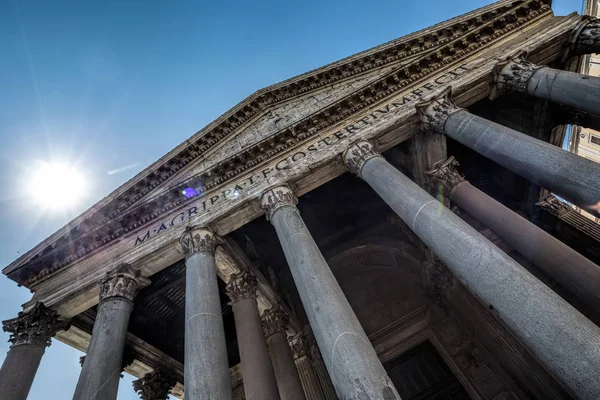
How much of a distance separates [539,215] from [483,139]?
5501mm

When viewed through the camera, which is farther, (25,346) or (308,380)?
(308,380)

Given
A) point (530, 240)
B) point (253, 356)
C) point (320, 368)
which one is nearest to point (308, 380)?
point (320, 368)

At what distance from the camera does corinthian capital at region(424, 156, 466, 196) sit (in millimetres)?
9242

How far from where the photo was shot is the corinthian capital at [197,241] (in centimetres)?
802

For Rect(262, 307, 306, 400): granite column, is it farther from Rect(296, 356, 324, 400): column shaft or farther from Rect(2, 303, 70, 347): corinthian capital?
Rect(2, 303, 70, 347): corinthian capital

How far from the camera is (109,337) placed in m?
6.86

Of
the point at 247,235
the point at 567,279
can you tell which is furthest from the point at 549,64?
the point at 247,235

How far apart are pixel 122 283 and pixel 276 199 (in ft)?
12.7

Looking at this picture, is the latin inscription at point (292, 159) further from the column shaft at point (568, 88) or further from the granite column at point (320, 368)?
the granite column at point (320, 368)

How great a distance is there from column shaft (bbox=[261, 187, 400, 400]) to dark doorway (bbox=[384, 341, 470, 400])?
587 cm

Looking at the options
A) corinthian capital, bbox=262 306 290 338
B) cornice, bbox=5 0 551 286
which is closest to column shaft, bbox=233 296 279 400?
corinthian capital, bbox=262 306 290 338

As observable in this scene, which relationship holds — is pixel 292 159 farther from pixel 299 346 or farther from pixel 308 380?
pixel 308 380

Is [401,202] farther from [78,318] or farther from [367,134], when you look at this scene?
[78,318]

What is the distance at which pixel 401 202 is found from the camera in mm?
6766
